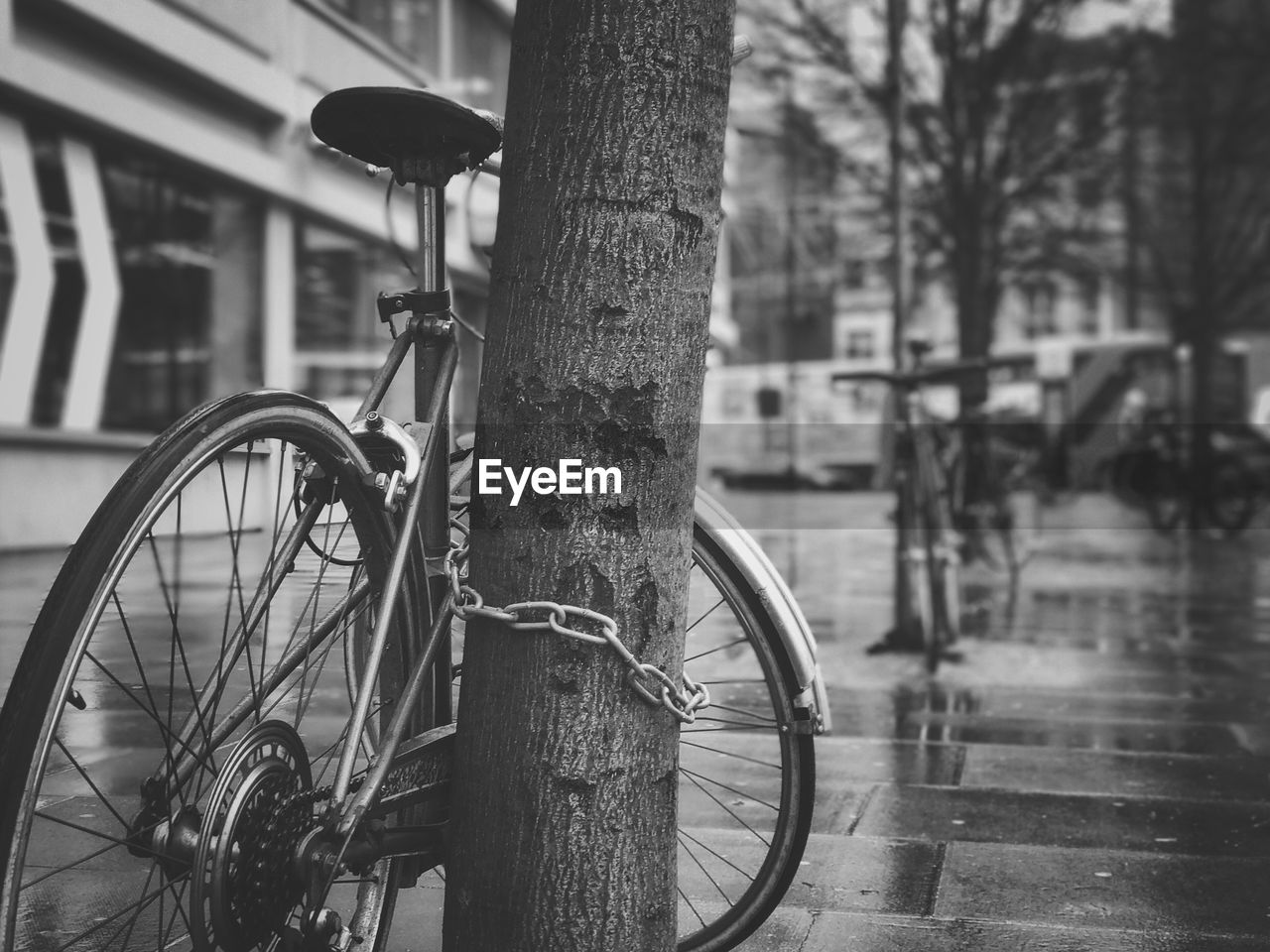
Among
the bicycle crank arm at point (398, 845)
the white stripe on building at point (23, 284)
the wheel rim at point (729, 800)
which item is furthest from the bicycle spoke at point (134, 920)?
the white stripe on building at point (23, 284)

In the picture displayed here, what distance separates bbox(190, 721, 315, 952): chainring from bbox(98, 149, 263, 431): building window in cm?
1139

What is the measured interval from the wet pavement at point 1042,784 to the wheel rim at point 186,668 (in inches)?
8.6

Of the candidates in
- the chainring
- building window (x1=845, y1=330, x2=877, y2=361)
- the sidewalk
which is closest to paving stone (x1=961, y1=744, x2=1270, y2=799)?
the sidewalk

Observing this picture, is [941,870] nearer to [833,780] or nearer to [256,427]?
[833,780]

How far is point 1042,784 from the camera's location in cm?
407

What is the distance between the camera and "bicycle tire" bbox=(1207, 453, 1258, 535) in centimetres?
1591

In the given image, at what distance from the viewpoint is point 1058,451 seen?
2623 cm

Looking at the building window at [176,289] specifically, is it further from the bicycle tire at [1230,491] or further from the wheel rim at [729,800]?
the bicycle tire at [1230,491]

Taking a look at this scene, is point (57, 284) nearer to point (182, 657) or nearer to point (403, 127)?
point (403, 127)

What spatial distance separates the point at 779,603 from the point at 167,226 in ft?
40.2

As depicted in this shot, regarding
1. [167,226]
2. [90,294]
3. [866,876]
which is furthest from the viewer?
[167,226]

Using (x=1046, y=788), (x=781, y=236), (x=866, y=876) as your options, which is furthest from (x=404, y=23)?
(x=781, y=236)

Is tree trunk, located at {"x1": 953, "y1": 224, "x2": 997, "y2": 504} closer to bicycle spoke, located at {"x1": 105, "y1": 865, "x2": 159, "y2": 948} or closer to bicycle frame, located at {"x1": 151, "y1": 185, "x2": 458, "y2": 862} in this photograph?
bicycle frame, located at {"x1": 151, "y1": 185, "x2": 458, "y2": 862}

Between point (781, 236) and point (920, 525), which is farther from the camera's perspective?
point (781, 236)
